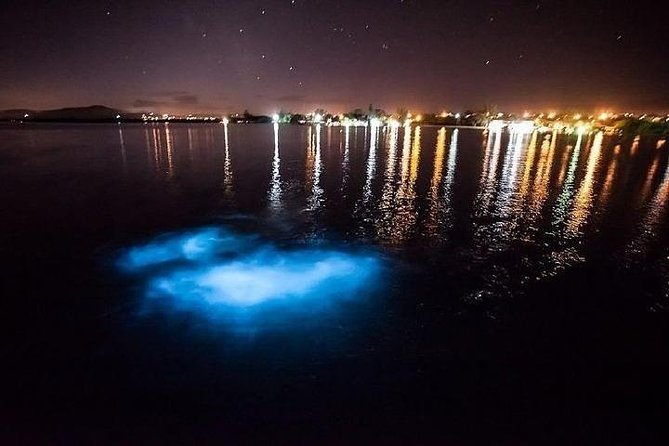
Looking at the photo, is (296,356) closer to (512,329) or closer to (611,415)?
(512,329)

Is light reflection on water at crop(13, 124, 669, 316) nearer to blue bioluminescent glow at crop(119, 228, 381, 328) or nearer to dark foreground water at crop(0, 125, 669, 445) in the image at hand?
dark foreground water at crop(0, 125, 669, 445)

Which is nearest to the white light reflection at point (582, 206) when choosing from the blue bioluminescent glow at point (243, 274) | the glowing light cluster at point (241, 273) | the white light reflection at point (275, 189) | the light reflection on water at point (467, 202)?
the light reflection on water at point (467, 202)

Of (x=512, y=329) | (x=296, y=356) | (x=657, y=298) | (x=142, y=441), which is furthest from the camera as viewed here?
(x=657, y=298)

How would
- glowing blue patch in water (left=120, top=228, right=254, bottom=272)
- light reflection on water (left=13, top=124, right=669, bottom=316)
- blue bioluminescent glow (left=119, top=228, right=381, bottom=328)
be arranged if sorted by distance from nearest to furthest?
blue bioluminescent glow (left=119, top=228, right=381, bottom=328) < glowing blue patch in water (left=120, top=228, right=254, bottom=272) < light reflection on water (left=13, top=124, right=669, bottom=316)

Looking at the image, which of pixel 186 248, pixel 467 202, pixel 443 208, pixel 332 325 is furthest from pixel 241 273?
pixel 467 202

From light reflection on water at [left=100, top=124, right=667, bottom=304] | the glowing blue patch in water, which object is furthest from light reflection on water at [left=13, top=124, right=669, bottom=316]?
the glowing blue patch in water

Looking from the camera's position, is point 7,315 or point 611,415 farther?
point 7,315

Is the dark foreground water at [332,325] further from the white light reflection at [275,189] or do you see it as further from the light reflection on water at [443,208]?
the white light reflection at [275,189]

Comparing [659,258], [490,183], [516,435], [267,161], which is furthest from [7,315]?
[267,161]
